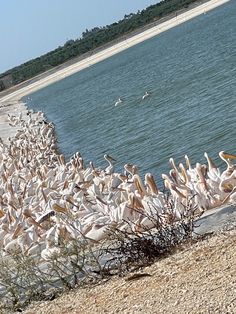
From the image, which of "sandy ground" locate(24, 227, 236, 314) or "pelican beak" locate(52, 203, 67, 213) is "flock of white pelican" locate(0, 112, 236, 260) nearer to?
"pelican beak" locate(52, 203, 67, 213)

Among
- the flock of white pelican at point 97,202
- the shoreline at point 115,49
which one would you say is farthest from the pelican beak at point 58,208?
the shoreline at point 115,49

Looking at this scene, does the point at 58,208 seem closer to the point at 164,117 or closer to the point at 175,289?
the point at 175,289

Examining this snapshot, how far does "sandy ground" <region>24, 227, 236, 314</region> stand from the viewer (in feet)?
17.6

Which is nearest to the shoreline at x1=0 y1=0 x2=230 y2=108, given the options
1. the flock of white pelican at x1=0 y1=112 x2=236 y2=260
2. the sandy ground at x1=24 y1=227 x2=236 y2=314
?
the flock of white pelican at x1=0 y1=112 x2=236 y2=260

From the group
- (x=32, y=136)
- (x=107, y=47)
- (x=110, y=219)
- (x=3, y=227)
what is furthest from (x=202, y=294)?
(x=107, y=47)

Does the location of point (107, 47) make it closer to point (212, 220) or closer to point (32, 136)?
point (32, 136)

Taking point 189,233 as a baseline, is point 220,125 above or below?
below

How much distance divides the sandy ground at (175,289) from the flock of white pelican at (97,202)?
2.51 feet

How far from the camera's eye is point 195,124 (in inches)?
702

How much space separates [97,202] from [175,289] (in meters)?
4.92

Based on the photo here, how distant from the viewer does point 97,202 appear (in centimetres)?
1069

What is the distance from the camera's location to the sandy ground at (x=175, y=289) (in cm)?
537

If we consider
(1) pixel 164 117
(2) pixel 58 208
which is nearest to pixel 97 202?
(2) pixel 58 208

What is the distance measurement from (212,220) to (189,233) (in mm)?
627
